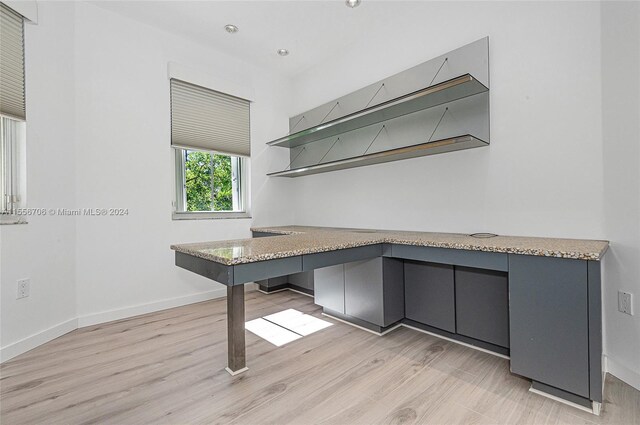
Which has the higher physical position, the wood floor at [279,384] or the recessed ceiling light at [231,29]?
the recessed ceiling light at [231,29]

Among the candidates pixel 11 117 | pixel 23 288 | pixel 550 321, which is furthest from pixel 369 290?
pixel 11 117

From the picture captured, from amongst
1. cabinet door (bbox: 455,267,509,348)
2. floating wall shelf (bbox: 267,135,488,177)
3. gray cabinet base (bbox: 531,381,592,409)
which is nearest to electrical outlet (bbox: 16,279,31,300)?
floating wall shelf (bbox: 267,135,488,177)

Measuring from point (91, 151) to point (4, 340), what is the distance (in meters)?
1.52

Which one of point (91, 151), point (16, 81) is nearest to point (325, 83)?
point (91, 151)

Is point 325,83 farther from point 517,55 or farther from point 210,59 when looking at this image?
point 517,55

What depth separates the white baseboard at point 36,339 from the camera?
1.99m

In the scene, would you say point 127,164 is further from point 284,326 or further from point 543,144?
point 543,144

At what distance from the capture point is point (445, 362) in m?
1.91

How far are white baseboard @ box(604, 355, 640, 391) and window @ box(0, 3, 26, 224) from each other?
389cm

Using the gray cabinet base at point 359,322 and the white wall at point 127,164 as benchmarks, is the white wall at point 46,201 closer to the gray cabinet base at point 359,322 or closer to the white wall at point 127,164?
the white wall at point 127,164

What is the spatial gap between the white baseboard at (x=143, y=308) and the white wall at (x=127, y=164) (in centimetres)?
2

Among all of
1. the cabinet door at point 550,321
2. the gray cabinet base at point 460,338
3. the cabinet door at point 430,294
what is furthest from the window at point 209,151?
the cabinet door at point 550,321

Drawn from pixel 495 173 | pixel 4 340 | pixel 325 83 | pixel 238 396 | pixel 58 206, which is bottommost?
pixel 238 396

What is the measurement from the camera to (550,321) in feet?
4.92
